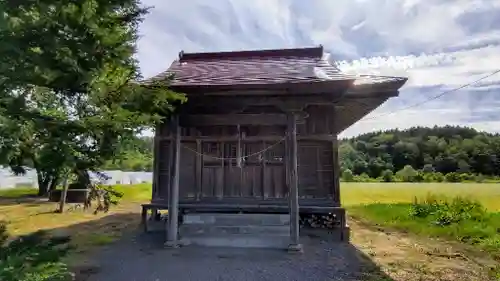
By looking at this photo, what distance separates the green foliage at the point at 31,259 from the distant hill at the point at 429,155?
3794cm

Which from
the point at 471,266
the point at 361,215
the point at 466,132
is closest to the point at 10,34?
the point at 471,266

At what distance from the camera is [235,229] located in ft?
24.1

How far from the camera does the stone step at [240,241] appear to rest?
23.3 feet

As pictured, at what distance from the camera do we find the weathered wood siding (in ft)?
27.4

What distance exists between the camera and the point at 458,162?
123 feet

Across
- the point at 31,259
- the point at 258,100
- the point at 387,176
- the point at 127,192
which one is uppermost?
the point at 258,100

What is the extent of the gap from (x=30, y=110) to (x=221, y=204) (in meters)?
5.20

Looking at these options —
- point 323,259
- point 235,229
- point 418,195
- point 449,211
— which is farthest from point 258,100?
point 418,195

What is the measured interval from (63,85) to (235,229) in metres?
4.85

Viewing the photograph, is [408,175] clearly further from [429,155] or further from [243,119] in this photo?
[243,119]

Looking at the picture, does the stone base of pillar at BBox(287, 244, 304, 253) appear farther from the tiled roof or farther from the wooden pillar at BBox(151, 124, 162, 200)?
the wooden pillar at BBox(151, 124, 162, 200)

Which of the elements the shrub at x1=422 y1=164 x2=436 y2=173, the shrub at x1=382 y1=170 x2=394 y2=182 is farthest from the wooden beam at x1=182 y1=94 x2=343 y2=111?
the shrub at x1=422 y1=164 x2=436 y2=173

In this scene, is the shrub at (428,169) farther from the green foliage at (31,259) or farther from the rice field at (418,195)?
the green foliage at (31,259)

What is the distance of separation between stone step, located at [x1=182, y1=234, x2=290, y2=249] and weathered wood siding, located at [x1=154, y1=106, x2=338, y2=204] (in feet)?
4.02
